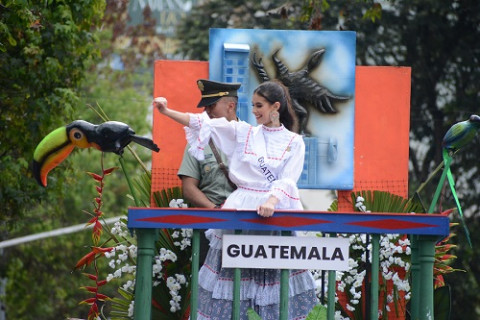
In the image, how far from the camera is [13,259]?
23.3 meters

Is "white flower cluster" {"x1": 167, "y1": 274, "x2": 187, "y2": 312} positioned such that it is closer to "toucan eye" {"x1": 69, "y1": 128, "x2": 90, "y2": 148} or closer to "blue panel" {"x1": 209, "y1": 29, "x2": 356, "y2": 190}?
"blue panel" {"x1": 209, "y1": 29, "x2": 356, "y2": 190}

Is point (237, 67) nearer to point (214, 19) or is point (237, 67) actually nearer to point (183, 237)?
point (183, 237)

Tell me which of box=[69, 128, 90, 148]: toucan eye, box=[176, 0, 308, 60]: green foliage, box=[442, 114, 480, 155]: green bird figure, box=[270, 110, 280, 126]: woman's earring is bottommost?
box=[69, 128, 90, 148]: toucan eye

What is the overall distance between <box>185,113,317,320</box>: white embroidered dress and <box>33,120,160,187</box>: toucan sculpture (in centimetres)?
43

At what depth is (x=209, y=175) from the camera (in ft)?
27.7

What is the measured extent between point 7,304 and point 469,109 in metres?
12.3

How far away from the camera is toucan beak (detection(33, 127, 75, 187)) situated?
6.80 m

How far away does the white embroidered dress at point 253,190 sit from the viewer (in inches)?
278

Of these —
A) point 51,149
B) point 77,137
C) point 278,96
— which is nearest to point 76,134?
point 77,137

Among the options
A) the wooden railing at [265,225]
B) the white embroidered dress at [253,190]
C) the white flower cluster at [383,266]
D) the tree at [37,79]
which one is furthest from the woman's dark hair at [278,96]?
the tree at [37,79]

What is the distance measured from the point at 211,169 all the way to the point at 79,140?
1782 mm

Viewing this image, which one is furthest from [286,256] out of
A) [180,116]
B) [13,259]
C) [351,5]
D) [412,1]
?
[13,259]

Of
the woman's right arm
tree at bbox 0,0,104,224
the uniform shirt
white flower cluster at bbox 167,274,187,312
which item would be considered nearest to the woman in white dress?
the woman's right arm

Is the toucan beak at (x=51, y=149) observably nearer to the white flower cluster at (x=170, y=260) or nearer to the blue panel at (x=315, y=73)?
the white flower cluster at (x=170, y=260)
